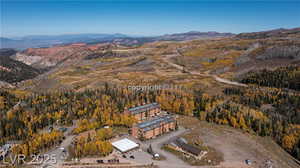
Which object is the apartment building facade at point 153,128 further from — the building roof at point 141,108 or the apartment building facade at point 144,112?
the building roof at point 141,108

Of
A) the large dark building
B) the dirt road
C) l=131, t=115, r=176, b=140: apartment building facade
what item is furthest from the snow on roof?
the dirt road

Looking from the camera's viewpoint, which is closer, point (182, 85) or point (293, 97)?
point (293, 97)

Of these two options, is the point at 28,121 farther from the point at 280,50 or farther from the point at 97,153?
the point at 280,50

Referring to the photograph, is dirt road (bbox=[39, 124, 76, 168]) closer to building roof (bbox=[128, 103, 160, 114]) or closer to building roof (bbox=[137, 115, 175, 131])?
building roof (bbox=[137, 115, 175, 131])

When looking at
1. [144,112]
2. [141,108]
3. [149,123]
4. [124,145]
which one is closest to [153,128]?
[149,123]

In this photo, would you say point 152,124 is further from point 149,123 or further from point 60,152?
point 60,152

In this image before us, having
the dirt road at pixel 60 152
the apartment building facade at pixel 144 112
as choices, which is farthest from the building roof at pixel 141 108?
the dirt road at pixel 60 152

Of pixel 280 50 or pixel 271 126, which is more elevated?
pixel 280 50

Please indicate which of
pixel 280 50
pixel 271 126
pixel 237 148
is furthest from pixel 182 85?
pixel 280 50
